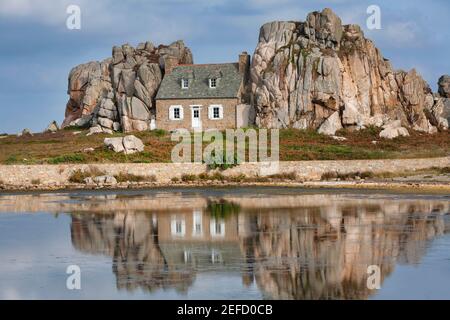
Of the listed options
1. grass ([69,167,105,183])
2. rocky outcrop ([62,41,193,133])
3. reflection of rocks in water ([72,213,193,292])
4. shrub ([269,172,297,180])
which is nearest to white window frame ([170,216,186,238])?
reflection of rocks in water ([72,213,193,292])

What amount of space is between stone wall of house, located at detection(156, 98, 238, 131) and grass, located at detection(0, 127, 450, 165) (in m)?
3.02

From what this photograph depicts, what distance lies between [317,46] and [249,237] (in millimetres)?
45741

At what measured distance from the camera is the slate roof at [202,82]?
7231 cm

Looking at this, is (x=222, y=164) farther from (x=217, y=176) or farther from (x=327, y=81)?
(x=327, y=81)

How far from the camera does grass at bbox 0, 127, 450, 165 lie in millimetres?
56906

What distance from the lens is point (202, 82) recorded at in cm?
7388

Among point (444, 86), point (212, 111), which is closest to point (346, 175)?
point (212, 111)

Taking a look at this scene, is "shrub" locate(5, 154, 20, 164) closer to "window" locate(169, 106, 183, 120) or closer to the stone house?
the stone house

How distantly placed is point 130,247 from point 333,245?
6434 mm

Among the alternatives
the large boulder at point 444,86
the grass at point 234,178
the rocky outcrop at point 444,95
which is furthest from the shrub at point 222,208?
the large boulder at point 444,86

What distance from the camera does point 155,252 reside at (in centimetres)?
2480

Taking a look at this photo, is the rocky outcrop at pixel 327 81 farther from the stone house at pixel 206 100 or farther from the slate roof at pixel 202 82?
the slate roof at pixel 202 82
